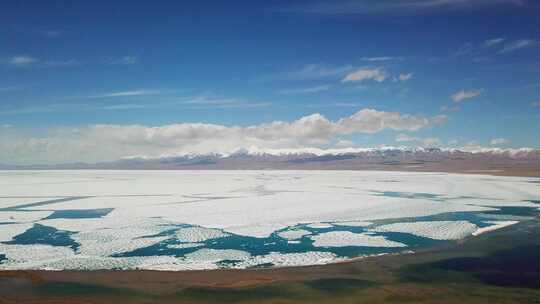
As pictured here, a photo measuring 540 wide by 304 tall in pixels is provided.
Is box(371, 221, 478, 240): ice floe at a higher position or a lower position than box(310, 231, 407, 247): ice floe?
higher

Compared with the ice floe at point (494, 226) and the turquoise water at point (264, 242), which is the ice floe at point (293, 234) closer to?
the turquoise water at point (264, 242)

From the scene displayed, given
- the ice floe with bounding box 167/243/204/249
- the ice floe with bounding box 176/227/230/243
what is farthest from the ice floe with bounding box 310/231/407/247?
the ice floe with bounding box 167/243/204/249

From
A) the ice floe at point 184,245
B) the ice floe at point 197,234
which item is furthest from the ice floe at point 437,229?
the ice floe at point 184,245

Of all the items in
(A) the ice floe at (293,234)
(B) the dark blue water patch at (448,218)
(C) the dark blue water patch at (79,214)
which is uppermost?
(C) the dark blue water patch at (79,214)

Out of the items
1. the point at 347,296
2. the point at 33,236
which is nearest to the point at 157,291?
the point at 347,296

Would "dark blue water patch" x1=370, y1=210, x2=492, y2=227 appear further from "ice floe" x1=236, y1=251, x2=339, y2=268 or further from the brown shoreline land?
the brown shoreline land
